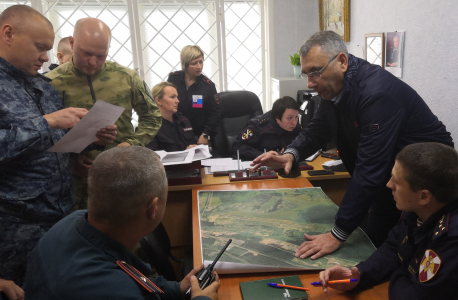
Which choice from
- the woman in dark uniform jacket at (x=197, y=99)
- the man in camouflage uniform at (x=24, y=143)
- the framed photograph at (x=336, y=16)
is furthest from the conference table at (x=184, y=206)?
the framed photograph at (x=336, y=16)

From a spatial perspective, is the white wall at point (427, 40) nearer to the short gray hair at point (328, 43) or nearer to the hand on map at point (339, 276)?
the short gray hair at point (328, 43)

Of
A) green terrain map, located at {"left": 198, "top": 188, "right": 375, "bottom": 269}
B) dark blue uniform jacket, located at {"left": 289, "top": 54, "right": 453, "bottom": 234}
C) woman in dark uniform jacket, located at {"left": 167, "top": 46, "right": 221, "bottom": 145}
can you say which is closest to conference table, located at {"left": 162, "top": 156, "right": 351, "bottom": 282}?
green terrain map, located at {"left": 198, "top": 188, "right": 375, "bottom": 269}

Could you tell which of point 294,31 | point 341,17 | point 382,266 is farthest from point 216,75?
point 382,266

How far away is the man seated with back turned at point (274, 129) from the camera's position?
2.68 metres

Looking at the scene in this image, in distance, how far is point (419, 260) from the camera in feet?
3.03

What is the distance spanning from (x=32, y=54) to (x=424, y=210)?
1.45 meters

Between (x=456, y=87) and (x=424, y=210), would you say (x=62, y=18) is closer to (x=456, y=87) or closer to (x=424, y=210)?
(x=456, y=87)

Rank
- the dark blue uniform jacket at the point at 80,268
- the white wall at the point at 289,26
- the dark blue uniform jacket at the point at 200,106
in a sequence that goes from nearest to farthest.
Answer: the dark blue uniform jacket at the point at 80,268, the dark blue uniform jacket at the point at 200,106, the white wall at the point at 289,26

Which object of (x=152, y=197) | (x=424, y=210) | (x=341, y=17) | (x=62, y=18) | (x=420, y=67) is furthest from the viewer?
(x=62, y=18)

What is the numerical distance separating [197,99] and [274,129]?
852mm

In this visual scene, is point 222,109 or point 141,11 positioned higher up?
point 141,11

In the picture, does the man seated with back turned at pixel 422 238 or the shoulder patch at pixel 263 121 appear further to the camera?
the shoulder patch at pixel 263 121

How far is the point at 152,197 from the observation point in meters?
0.85

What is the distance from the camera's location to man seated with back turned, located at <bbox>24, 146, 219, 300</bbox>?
735 mm
